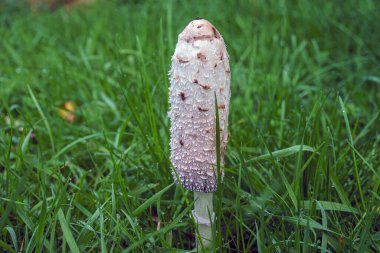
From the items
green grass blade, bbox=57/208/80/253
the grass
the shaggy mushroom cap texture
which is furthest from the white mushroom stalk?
green grass blade, bbox=57/208/80/253

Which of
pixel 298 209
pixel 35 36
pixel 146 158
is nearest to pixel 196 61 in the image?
pixel 298 209

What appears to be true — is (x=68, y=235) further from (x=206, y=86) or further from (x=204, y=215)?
(x=206, y=86)

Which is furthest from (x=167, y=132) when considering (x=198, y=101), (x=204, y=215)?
(x=198, y=101)

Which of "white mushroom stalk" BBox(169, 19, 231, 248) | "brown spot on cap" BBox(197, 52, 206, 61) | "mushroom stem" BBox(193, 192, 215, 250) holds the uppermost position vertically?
"brown spot on cap" BBox(197, 52, 206, 61)

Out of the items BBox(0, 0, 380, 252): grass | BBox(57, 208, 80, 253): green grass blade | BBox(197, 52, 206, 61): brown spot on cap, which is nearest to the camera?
BBox(197, 52, 206, 61): brown spot on cap

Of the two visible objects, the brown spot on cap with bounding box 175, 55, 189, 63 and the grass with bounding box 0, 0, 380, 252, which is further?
the grass with bounding box 0, 0, 380, 252

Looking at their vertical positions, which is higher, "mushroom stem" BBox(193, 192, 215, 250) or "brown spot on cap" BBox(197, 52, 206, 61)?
"brown spot on cap" BBox(197, 52, 206, 61)

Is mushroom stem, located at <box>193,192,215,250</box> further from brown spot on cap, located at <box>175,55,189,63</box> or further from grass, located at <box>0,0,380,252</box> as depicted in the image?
brown spot on cap, located at <box>175,55,189,63</box>

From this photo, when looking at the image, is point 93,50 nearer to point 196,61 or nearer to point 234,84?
point 234,84
